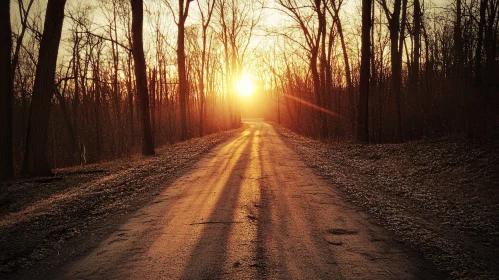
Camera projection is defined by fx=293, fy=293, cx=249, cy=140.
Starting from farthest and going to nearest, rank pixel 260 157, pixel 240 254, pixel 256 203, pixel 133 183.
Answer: pixel 260 157 < pixel 133 183 < pixel 256 203 < pixel 240 254

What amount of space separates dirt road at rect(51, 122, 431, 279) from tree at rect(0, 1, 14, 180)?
20.6 feet

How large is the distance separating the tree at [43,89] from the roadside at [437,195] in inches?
328

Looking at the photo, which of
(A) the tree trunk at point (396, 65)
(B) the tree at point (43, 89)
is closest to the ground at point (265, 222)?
(B) the tree at point (43, 89)

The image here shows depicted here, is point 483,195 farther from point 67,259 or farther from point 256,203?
point 67,259

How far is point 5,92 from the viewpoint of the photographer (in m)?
9.02

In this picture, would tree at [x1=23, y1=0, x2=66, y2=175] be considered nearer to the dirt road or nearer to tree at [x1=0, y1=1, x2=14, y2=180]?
tree at [x1=0, y1=1, x2=14, y2=180]

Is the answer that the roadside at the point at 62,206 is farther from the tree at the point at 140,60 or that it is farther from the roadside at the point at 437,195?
the roadside at the point at 437,195

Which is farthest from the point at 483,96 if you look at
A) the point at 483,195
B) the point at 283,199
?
the point at 283,199

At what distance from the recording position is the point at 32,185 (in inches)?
300

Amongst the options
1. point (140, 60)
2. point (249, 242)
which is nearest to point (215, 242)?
point (249, 242)

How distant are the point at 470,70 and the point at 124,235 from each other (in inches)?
446

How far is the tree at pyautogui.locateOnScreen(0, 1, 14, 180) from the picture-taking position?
893 cm

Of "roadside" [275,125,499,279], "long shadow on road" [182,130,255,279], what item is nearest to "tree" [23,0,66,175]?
"long shadow on road" [182,130,255,279]

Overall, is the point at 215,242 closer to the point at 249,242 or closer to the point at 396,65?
the point at 249,242
